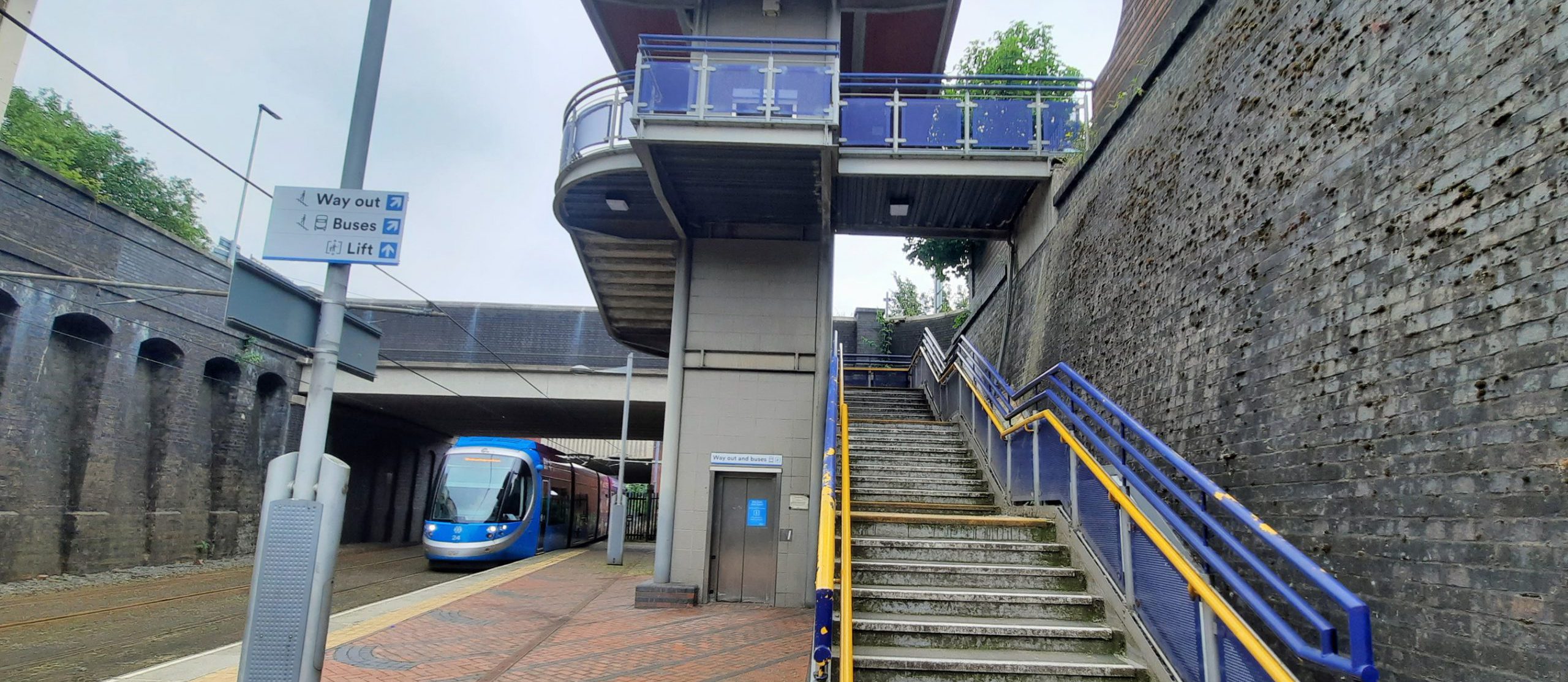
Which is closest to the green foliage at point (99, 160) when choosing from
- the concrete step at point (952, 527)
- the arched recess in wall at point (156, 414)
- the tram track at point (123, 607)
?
the arched recess in wall at point (156, 414)

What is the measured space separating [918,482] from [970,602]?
3.14m

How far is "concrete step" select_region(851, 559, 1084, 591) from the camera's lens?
5930 mm

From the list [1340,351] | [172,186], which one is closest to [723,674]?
[1340,351]

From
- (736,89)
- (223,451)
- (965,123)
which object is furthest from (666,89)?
(223,451)

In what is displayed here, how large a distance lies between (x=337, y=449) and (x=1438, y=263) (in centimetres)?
2707

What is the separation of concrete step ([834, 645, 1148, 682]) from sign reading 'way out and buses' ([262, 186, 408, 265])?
143 inches

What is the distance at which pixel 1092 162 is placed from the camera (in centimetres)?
973

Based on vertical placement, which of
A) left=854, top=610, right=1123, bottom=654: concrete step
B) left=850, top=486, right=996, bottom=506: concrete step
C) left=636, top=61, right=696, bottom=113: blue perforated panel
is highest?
left=636, top=61, right=696, bottom=113: blue perforated panel

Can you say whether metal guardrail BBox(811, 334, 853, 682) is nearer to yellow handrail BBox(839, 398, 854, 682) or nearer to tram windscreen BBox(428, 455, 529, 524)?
yellow handrail BBox(839, 398, 854, 682)

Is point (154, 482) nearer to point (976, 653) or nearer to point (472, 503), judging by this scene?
point (472, 503)

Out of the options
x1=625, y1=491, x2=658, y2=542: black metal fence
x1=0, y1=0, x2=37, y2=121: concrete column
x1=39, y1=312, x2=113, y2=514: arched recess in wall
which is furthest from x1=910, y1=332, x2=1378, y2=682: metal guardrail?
x1=625, y1=491, x2=658, y2=542: black metal fence

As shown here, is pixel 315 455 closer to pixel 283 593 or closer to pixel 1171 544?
pixel 283 593

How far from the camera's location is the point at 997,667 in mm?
4945

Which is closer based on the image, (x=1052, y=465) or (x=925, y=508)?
(x=1052, y=465)
